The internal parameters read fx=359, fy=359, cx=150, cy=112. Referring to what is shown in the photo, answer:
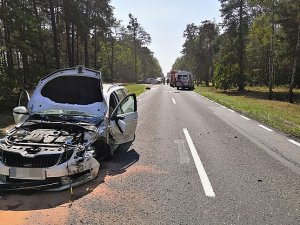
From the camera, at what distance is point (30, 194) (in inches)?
225

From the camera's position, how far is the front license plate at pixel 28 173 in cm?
568

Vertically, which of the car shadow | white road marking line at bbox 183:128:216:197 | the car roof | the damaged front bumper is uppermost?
the car roof

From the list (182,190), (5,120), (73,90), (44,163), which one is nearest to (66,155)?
(44,163)

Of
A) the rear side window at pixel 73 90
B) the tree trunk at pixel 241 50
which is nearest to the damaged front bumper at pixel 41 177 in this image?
the rear side window at pixel 73 90

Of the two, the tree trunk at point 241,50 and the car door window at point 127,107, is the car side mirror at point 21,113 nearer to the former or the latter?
the car door window at point 127,107

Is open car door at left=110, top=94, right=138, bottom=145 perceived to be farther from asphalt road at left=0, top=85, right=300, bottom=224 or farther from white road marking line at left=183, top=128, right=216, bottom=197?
white road marking line at left=183, top=128, right=216, bottom=197

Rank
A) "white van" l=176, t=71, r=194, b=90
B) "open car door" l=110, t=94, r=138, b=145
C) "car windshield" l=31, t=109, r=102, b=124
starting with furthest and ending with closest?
"white van" l=176, t=71, r=194, b=90 < "open car door" l=110, t=94, r=138, b=145 < "car windshield" l=31, t=109, r=102, b=124

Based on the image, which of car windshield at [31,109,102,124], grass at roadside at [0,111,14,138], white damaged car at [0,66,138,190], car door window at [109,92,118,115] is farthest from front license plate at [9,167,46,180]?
grass at roadside at [0,111,14,138]

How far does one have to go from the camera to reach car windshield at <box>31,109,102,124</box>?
7.52 m

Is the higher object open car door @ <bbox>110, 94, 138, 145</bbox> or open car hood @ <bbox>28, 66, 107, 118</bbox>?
open car hood @ <bbox>28, 66, 107, 118</bbox>

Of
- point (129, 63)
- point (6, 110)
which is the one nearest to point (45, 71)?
point (6, 110)

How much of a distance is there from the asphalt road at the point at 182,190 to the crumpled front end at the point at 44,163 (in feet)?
0.61

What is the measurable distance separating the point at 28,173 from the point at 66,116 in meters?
2.13

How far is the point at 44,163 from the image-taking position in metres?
5.79
